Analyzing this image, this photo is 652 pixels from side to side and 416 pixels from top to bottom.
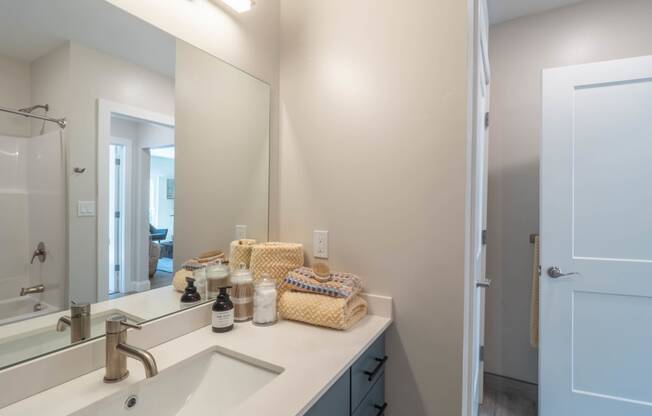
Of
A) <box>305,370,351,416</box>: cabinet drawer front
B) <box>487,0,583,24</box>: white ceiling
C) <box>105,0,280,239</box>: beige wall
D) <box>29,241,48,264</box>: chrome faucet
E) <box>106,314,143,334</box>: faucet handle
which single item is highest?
<box>487,0,583,24</box>: white ceiling

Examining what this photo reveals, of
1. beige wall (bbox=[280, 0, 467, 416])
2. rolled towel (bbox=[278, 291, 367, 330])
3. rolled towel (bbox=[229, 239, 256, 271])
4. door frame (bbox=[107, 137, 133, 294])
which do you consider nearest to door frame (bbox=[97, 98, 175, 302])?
door frame (bbox=[107, 137, 133, 294])

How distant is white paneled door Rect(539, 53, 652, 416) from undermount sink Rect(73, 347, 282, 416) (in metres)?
1.71

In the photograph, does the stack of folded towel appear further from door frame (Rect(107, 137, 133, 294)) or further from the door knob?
the door knob

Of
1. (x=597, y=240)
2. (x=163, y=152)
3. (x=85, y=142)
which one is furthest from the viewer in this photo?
(x=597, y=240)

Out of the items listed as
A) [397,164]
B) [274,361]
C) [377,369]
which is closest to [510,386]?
[377,369]

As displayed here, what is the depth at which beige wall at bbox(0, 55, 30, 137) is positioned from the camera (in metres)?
0.68

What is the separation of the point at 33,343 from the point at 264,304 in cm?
61

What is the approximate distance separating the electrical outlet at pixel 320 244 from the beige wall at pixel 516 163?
5.00 ft

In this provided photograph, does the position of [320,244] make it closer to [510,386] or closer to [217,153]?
[217,153]

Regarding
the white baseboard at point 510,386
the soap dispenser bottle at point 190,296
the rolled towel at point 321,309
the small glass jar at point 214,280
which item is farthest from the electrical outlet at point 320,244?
the white baseboard at point 510,386

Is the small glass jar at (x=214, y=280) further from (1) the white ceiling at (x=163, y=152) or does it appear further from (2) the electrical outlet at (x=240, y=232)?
(1) the white ceiling at (x=163, y=152)

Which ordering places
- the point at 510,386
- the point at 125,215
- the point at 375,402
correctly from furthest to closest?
the point at 510,386 → the point at 375,402 → the point at 125,215

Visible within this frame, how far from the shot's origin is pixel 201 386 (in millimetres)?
909

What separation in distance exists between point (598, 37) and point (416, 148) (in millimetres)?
1774
